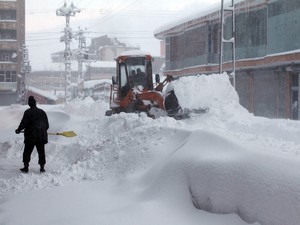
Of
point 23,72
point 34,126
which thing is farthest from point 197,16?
point 23,72

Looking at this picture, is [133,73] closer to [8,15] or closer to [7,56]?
[7,56]

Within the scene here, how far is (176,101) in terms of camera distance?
571 inches

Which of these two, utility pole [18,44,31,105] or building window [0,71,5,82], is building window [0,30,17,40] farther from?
building window [0,71,5,82]

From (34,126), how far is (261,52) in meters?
17.3

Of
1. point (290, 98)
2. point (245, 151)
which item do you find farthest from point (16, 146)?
point (290, 98)

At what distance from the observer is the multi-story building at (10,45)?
5738cm

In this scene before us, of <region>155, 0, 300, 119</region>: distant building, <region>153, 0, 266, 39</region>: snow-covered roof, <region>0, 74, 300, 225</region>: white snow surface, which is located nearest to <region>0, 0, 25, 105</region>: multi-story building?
<region>153, 0, 266, 39</region>: snow-covered roof

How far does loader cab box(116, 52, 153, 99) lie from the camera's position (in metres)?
16.8

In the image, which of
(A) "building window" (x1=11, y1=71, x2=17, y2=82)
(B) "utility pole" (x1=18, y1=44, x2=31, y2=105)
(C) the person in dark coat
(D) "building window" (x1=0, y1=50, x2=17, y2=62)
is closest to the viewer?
(C) the person in dark coat

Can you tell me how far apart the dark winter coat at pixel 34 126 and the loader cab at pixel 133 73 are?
756 cm

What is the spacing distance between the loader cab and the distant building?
761cm

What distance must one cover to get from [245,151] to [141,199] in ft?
5.26

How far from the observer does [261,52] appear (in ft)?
78.5

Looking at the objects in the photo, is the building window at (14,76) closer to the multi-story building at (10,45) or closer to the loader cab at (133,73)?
the multi-story building at (10,45)
